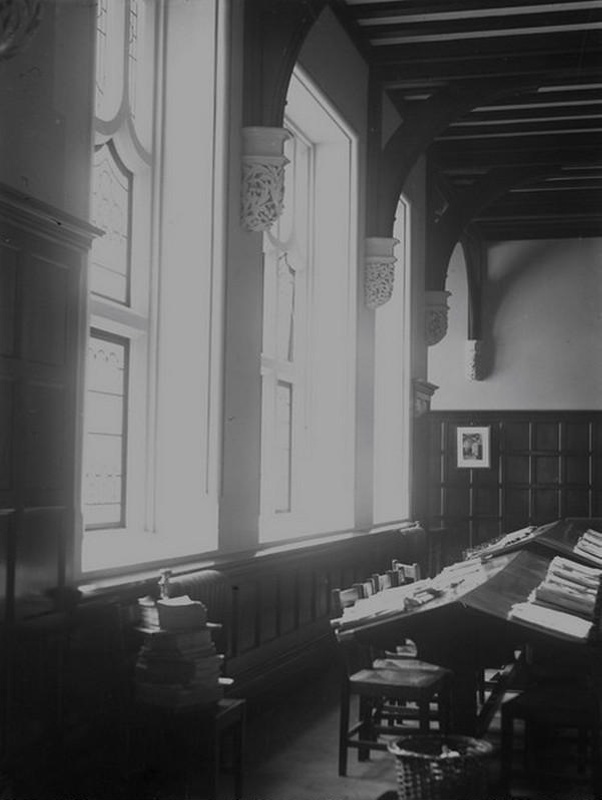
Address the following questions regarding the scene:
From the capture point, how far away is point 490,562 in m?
7.13

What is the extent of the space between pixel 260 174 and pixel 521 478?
10.1 m

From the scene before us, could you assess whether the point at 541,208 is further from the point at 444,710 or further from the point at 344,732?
the point at 344,732

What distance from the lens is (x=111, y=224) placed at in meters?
6.32

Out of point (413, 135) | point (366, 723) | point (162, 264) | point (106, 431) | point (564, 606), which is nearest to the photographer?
point (564, 606)

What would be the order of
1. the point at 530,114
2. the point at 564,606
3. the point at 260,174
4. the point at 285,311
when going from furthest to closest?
the point at 530,114, the point at 285,311, the point at 260,174, the point at 564,606

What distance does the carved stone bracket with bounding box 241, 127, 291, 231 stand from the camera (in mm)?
6980

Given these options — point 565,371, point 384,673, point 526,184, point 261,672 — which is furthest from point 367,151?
point 565,371

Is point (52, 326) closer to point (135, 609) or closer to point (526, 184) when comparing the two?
point (135, 609)

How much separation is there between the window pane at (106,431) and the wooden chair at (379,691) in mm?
1464

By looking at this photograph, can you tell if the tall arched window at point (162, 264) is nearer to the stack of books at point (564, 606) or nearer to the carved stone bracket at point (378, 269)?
the stack of books at point (564, 606)

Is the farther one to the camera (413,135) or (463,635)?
(413,135)

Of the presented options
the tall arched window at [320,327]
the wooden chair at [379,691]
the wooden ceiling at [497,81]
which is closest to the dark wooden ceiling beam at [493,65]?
the wooden ceiling at [497,81]

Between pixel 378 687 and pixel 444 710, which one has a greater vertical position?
pixel 378 687

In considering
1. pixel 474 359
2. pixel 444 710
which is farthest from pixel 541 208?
pixel 444 710
